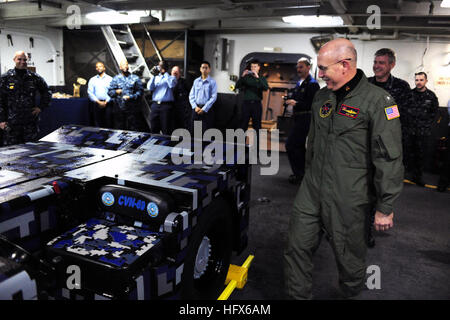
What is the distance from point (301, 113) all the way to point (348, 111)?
305 cm

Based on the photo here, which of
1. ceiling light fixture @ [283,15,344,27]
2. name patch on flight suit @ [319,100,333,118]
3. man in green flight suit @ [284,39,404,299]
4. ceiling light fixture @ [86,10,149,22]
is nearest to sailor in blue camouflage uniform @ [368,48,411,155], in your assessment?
man in green flight suit @ [284,39,404,299]

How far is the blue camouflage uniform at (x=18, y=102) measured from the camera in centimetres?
439

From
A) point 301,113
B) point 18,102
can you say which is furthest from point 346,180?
point 18,102

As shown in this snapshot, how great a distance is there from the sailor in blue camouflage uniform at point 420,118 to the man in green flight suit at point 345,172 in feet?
13.3

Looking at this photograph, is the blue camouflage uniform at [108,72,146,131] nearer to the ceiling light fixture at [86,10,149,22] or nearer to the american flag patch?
the ceiling light fixture at [86,10,149,22]

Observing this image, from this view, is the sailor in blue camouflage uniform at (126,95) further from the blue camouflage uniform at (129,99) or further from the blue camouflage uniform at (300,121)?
the blue camouflage uniform at (300,121)

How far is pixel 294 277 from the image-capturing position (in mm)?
1996

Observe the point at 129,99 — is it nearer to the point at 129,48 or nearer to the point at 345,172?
the point at 129,48

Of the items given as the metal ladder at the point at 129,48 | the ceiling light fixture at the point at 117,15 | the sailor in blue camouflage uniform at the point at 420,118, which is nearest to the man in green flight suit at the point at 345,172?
the sailor in blue camouflage uniform at the point at 420,118

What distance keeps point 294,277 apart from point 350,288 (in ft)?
1.16

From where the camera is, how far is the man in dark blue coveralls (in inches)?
186

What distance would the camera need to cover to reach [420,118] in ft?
17.6

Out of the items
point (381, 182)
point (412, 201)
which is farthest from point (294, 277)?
point (412, 201)

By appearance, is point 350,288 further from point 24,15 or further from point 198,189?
point 24,15
